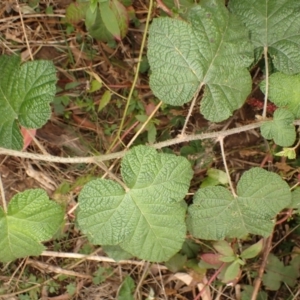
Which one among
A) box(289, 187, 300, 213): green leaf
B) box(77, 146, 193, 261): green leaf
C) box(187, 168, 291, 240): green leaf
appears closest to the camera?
box(77, 146, 193, 261): green leaf

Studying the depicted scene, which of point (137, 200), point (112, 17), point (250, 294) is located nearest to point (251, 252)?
point (250, 294)

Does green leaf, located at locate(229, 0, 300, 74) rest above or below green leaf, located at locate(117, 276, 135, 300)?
above

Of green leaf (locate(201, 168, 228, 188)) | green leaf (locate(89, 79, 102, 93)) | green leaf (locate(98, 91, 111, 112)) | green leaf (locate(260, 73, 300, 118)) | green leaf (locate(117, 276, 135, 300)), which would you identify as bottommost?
green leaf (locate(117, 276, 135, 300))

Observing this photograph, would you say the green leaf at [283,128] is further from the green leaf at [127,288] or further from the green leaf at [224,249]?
the green leaf at [127,288]

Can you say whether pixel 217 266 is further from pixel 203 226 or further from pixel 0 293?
pixel 0 293

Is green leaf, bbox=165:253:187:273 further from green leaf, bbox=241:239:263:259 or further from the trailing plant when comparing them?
the trailing plant

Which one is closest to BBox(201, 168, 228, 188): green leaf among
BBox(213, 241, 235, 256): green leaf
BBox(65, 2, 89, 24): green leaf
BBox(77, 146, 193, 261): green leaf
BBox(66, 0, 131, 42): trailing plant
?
BBox(213, 241, 235, 256): green leaf
